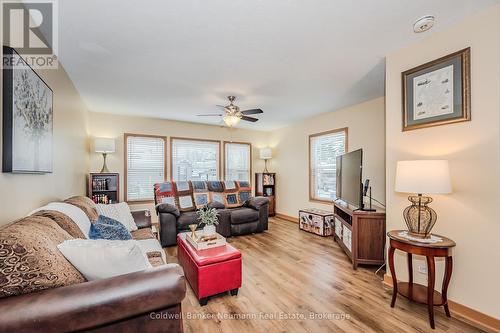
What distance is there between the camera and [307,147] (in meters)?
5.41

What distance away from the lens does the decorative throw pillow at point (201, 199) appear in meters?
4.56

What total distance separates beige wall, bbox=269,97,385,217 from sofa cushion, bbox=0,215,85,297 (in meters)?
4.07

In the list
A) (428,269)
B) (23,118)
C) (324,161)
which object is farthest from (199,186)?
(428,269)

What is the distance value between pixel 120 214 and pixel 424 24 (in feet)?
12.6

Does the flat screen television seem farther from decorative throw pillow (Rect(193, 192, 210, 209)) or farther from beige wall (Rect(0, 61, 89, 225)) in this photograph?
beige wall (Rect(0, 61, 89, 225))

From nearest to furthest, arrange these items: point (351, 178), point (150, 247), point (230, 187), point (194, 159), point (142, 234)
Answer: point (150, 247), point (142, 234), point (351, 178), point (230, 187), point (194, 159)

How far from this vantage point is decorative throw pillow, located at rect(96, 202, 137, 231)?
288 cm

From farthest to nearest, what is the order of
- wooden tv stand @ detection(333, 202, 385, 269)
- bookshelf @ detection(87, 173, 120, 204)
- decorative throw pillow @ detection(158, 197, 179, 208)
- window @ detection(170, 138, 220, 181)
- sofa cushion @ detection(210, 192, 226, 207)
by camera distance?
window @ detection(170, 138, 220, 181), sofa cushion @ detection(210, 192, 226, 207), decorative throw pillow @ detection(158, 197, 179, 208), bookshelf @ detection(87, 173, 120, 204), wooden tv stand @ detection(333, 202, 385, 269)

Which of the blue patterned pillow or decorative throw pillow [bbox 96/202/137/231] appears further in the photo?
decorative throw pillow [bbox 96/202/137/231]

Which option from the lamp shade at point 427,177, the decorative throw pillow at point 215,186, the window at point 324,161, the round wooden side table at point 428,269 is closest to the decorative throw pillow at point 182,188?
the decorative throw pillow at point 215,186

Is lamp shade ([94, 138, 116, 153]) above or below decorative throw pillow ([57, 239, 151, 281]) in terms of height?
above

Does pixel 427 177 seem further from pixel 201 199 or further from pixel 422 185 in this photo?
pixel 201 199

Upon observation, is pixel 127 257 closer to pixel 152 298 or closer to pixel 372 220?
pixel 152 298

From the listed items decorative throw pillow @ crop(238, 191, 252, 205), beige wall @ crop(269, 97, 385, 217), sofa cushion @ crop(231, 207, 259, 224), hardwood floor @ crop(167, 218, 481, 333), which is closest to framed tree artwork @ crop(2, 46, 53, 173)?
hardwood floor @ crop(167, 218, 481, 333)
